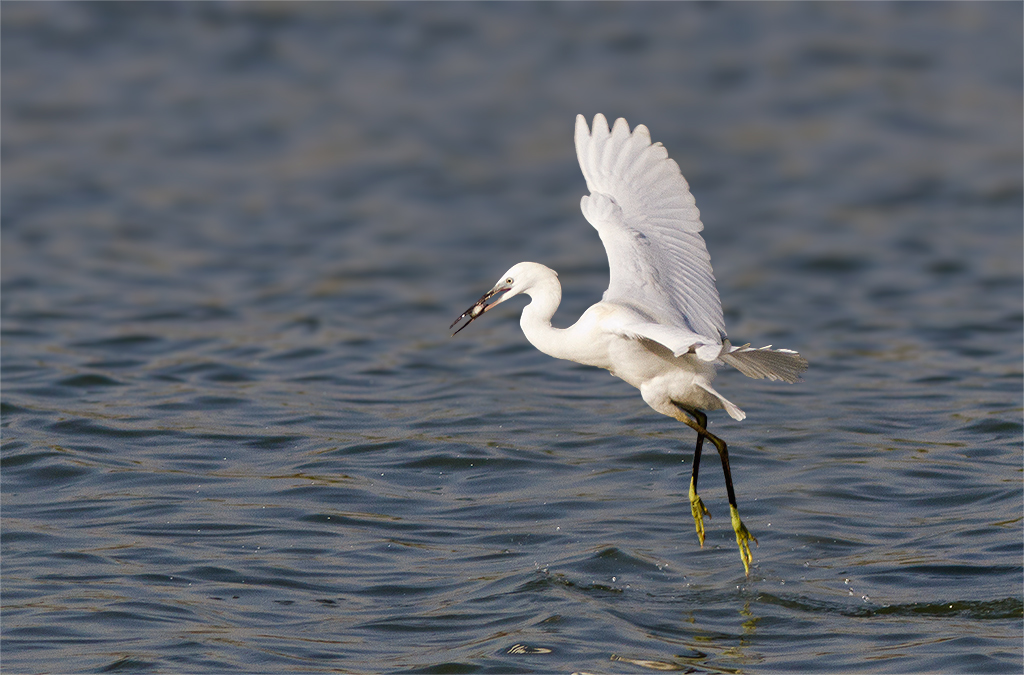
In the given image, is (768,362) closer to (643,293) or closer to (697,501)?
(643,293)

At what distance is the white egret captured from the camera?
5668mm

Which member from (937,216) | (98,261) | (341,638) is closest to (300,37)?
(98,261)

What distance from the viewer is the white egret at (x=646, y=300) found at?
5.67m

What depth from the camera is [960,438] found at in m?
7.99

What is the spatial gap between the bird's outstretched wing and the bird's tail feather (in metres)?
0.44

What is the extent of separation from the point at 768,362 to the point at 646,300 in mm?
686

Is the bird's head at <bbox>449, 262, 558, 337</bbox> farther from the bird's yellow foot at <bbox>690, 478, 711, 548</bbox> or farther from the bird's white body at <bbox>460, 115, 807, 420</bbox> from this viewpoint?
the bird's yellow foot at <bbox>690, 478, 711, 548</bbox>

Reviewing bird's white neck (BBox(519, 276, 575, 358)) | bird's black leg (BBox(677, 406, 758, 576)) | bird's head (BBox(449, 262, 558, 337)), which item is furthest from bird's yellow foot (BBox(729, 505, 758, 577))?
bird's head (BBox(449, 262, 558, 337))

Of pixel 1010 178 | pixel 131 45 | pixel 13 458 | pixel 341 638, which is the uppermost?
pixel 131 45

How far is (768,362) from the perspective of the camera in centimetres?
549

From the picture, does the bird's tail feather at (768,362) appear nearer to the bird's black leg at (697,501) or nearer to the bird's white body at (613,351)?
the bird's white body at (613,351)

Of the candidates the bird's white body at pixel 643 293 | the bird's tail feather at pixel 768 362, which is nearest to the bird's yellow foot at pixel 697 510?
the bird's white body at pixel 643 293

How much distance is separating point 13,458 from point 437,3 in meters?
10.8

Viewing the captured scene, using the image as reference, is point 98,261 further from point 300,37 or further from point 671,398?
point 671,398
